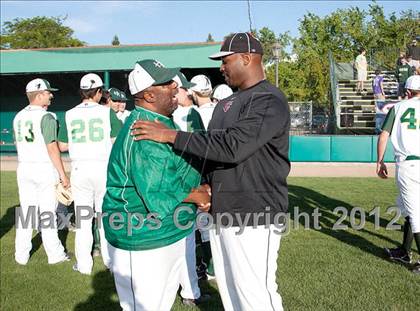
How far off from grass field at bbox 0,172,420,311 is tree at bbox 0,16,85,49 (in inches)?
2183

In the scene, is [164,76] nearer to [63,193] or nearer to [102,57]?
[63,193]

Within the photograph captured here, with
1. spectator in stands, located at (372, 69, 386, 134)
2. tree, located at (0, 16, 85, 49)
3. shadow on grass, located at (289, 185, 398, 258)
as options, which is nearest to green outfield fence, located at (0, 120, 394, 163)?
spectator in stands, located at (372, 69, 386, 134)

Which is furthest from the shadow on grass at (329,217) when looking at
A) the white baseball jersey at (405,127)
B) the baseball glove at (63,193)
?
the baseball glove at (63,193)

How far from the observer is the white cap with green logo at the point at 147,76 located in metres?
3.00

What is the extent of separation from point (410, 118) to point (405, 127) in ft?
0.41

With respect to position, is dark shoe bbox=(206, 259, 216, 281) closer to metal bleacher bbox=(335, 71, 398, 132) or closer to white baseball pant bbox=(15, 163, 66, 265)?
white baseball pant bbox=(15, 163, 66, 265)

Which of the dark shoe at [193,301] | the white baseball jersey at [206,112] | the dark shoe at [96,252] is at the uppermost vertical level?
the white baseball jersey at [206,112]

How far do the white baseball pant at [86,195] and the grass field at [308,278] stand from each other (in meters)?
0.20

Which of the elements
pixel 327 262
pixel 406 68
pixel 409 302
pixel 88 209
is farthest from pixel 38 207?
pixel 406 68

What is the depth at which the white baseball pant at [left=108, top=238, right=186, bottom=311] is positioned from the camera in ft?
9.65

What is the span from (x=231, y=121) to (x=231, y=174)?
0.34 meters

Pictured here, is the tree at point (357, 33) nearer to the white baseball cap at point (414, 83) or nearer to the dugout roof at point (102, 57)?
the white baseball cap at point (414, 83)

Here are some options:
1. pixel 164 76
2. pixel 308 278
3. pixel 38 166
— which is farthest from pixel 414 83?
pixel 38 166

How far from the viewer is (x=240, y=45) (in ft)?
10.2
